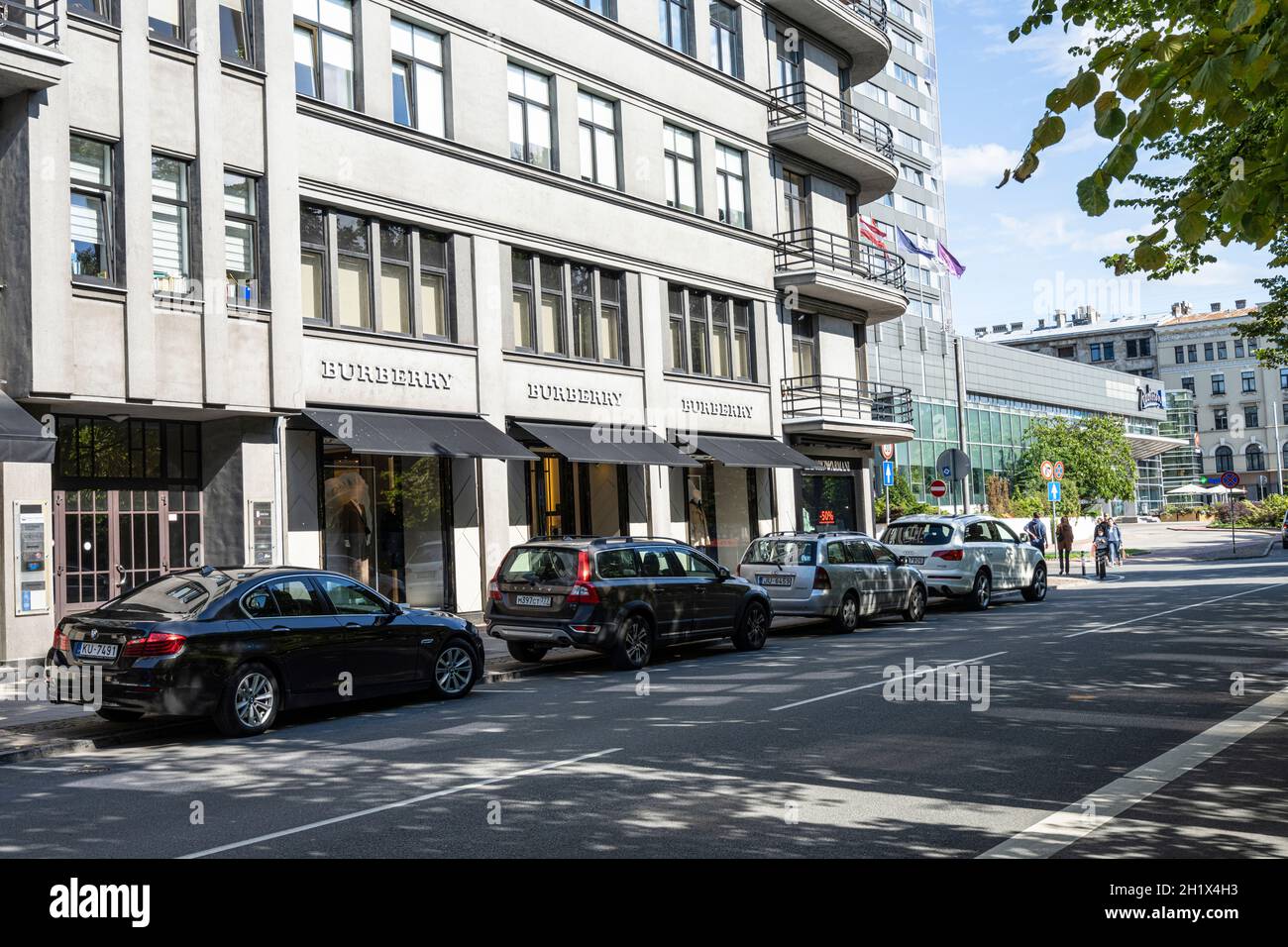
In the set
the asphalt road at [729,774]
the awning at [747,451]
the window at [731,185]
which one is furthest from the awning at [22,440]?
the window at [731,185]

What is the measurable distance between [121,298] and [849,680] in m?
10.6

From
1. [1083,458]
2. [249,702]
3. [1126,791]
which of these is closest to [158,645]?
[249,702]

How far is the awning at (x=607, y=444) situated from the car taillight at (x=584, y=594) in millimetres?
7129

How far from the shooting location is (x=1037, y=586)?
26.7 m

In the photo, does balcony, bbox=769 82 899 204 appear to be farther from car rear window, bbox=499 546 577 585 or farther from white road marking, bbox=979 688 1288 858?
white road marking, bbox=979 688 1288 858

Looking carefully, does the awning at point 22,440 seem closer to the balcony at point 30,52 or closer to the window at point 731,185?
the balcony at point 30,52

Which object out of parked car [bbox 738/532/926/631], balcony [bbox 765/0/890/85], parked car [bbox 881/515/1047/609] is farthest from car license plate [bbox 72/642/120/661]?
balcony [bbox 765/0/890/85]

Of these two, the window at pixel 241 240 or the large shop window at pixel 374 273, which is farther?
the large shop window at pixel 374 273

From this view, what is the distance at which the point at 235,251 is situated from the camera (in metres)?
17.8

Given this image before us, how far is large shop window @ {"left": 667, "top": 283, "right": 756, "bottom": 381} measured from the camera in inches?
1065

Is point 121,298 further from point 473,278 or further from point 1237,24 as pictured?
point 1237,24

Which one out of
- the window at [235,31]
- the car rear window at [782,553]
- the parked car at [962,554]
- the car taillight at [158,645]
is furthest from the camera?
the parked car at [962,554]

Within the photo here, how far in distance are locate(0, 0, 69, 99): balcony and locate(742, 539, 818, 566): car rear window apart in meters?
12.2

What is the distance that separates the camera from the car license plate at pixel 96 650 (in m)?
10.7
